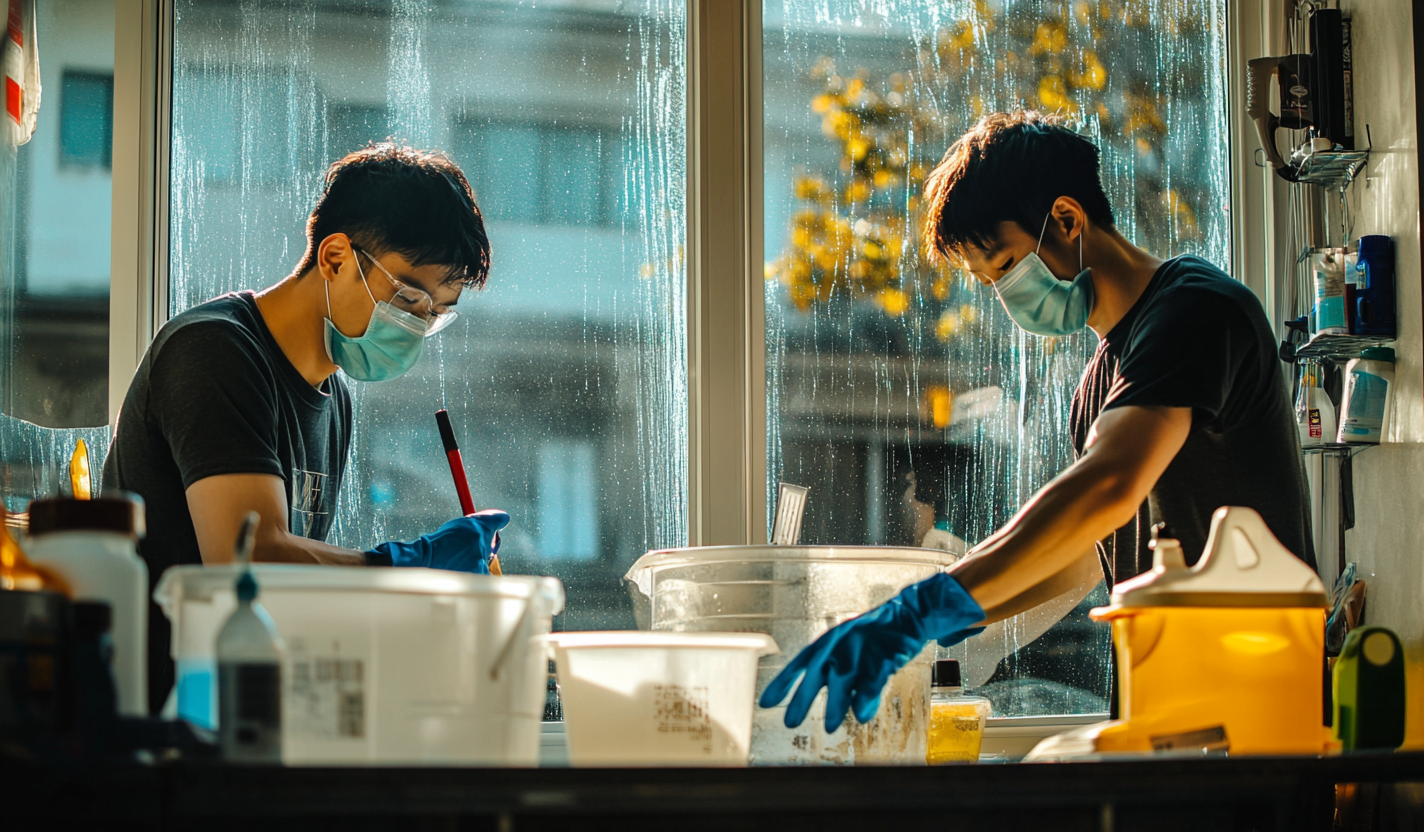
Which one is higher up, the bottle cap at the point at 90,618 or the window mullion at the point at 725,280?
the window mullion at the point at 725,280

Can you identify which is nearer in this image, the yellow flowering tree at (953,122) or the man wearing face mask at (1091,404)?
the man wearing face mask at (1091,404)

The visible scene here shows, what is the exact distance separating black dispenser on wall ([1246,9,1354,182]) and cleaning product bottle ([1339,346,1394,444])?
38cm

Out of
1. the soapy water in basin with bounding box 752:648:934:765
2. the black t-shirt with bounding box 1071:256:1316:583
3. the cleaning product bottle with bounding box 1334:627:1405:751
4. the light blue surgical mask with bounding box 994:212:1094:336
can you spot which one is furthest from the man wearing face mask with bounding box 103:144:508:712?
the cleaning product bottle with bounding box 1334:627:1405:751

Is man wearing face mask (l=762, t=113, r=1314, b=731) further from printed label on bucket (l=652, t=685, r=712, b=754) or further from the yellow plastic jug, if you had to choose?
the yellow plastic jug

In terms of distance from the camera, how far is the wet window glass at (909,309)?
212cm

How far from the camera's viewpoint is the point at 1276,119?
2.13 m

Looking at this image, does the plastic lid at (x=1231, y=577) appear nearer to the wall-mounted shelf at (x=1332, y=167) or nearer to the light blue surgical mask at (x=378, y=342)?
the wall-mounted shelf at (x=1332, y=167)

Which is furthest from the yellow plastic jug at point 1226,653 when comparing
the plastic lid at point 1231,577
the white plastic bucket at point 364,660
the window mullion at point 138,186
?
the window mullion at point 138,186

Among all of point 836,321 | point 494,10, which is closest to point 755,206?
point 836,321

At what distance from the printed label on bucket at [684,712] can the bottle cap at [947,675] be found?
2.43ft

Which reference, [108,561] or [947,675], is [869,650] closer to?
[947,675]

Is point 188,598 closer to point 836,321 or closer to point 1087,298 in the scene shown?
point 836,321

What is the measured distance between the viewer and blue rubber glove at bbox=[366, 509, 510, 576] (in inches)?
68.9

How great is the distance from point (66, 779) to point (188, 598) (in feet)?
0.58
